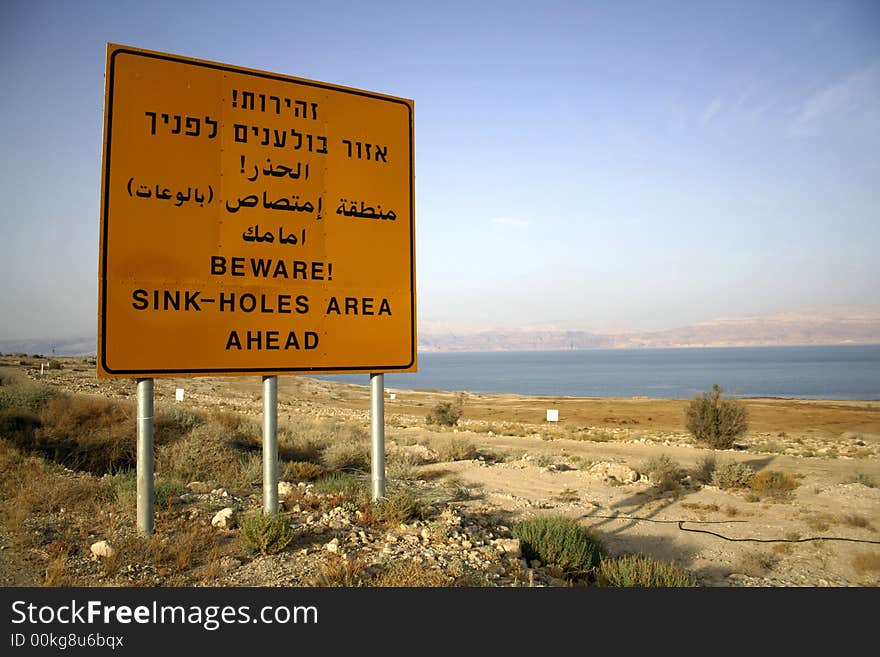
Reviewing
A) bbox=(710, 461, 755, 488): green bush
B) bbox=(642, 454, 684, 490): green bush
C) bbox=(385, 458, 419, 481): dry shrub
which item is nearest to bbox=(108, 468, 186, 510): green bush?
bbox=(385, 458, 419, 481): dry shrub

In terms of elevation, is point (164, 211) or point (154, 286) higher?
point (164, 211)

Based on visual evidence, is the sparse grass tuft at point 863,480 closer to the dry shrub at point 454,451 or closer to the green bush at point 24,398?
the dry shrub at point 454,451

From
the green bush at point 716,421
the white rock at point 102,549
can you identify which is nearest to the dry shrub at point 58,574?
the white rock at point 102,549

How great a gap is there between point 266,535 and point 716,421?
21.1 meters

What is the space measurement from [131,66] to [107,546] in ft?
16.2

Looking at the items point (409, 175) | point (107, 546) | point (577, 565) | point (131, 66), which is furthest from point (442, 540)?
point (131, 66)

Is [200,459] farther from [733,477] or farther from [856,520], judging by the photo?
[856,520]

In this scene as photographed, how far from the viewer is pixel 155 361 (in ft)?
19.0

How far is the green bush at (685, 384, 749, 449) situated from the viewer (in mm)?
21875

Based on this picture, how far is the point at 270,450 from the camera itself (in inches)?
250

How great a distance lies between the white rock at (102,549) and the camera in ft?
16.8

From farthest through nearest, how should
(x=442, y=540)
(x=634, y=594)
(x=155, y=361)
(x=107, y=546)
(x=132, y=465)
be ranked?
(x=132, y=465) < (x=442, y=540) < (x=155, y=361) < (x=107, y=546) < (x=634, y=594)

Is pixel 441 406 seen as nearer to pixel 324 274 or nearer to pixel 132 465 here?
pixel 132 465

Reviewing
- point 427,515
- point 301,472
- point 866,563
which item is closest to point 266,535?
point 427,515
